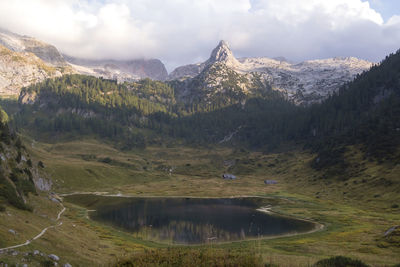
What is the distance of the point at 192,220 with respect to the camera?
4124 inches

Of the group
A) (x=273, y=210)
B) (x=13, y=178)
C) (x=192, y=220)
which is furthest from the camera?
(x=273, y=210)

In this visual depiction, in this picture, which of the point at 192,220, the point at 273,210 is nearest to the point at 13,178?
the point at 192,220

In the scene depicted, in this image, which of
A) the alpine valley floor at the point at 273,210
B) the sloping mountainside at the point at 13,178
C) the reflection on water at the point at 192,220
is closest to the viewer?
the alpine valley floor at the point at 273,210

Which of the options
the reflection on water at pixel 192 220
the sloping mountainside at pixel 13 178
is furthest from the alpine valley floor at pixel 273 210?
the reflection on water at pixel 192 220

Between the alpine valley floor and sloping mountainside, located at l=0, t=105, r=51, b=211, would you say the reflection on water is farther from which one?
sloping mountainside, located at l=0, t=105, r=51, b=211

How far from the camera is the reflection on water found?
8538cm

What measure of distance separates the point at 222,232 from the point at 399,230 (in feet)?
152

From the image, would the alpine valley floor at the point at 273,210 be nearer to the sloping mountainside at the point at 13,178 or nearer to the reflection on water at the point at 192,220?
the sloping mountainside at the point at 13,178

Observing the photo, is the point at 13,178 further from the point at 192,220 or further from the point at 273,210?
the point at 273,210

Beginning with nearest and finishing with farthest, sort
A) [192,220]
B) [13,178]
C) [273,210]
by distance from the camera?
[13,178]
[192,220]
[273,210]

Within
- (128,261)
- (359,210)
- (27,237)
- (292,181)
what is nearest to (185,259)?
(128,261)

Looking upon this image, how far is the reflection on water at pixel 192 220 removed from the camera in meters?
85.4

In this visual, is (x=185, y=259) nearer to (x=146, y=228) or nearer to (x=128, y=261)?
(x=128, y=261)

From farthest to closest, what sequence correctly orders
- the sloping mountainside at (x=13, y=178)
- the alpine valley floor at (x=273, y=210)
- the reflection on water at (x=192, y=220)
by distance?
the reflection on water at (x=192, y=220), the sloping mountainside at (x=13, y=178), the alpine valley floor at (x=273, y=210)
